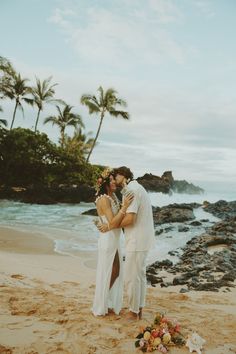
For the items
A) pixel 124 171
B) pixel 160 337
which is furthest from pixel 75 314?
pixel 124 171

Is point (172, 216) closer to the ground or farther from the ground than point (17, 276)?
farther from the ground

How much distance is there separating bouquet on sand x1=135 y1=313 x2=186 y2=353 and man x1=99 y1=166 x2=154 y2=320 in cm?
49

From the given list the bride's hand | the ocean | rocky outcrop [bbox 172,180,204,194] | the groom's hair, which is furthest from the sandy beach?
rocky outcrop [bbox 172,180,204,194]

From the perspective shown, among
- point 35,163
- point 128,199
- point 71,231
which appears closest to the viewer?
point 128,199

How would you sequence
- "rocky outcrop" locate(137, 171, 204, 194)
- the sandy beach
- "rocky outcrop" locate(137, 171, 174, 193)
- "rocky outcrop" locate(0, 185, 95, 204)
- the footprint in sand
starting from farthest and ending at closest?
"rocky outcrop" locate(137, 171, 204, 194)
"rocky outcrop" locate(137, 171, 174, 193)
"rocky outcrop" locate(0, 185, 95, 204)
the footprint in sand
the sandy beach

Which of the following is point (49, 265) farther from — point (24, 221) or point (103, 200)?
point (24, 221)

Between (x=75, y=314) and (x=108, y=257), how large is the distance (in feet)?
2.77

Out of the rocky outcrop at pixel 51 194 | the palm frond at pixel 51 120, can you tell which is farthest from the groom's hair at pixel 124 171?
the palm frond at pixel 51 120

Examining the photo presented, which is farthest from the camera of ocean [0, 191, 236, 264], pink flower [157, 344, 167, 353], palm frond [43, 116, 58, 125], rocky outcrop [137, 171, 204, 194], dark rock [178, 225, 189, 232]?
rocky outcrop [137, 171, 204, 194]

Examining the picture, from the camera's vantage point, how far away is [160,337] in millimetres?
3818

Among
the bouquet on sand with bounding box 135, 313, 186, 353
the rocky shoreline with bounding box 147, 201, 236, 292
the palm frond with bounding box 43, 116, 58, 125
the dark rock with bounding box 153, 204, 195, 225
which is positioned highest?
the palm frond with bounding box 43, 116, 58, 125

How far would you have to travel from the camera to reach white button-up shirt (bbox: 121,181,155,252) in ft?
14.6

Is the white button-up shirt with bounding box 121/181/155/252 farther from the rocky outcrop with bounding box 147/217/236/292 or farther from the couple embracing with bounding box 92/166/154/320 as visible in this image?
the rocky outcrop with bounding box 147/217/236/292

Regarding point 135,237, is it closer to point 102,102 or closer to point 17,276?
point 17,276
